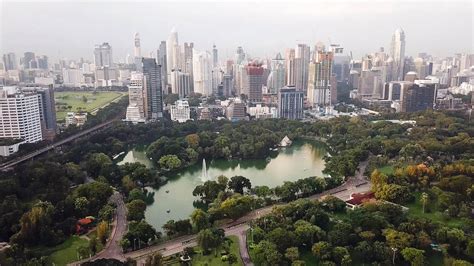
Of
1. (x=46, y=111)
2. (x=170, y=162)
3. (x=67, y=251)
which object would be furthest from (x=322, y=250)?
(x=46, y=111)

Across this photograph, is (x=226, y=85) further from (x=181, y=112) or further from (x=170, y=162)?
(x=170, y=162)

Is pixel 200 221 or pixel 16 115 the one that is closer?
pixel 200 221

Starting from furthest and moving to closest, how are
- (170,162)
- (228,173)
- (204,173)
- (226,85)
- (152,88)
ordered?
(226,85)
(152,88)
(228,173)
(204,173)
(170,162)

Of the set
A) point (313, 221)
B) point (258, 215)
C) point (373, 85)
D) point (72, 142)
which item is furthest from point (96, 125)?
point (373, 85)

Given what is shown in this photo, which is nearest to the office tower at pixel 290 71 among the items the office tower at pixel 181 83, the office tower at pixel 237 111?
the office tower at pixel 181 83

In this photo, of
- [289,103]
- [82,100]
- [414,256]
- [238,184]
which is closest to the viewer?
[414,256]

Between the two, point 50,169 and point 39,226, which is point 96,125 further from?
point 39,226

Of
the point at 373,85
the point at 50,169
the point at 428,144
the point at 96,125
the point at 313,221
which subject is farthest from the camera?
the point at 373,85
